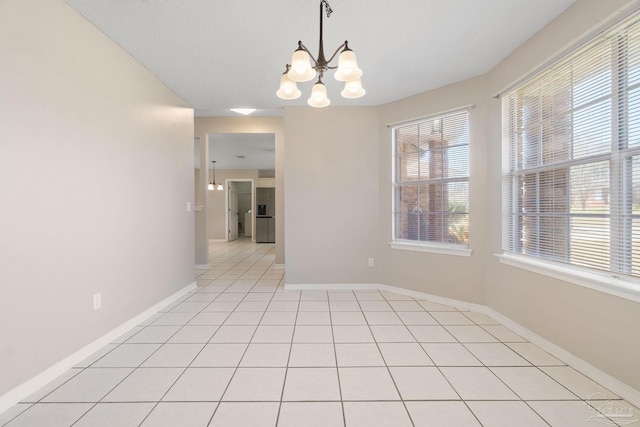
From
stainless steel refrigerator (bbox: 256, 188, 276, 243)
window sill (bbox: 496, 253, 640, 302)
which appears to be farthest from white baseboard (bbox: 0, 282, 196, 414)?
stainless steel refrigerator (bbox: 256, 188, 276, 243)

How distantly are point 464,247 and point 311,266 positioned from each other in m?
1.98

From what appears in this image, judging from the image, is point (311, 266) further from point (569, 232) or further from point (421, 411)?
point (569, 232)

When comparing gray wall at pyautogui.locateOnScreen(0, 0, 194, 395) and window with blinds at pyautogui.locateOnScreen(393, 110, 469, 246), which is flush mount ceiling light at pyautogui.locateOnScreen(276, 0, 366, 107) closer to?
gray wall at pyautogui.locateOnScreen(0, 0, 194, 395)

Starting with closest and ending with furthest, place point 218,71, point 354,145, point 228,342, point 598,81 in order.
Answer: point 598,81, point 228,342, point 218,71, point 354,145

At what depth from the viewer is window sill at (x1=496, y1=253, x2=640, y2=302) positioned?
1.58m

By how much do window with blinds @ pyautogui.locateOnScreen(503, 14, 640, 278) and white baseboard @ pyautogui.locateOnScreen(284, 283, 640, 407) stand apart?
Result: 67 cm

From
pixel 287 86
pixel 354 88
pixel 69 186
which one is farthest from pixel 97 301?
pixel 354 88

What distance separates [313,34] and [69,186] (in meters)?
2.22

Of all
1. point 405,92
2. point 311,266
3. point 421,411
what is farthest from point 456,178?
point 421,411

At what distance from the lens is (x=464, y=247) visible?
3076mm

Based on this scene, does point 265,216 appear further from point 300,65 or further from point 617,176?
point 617,176

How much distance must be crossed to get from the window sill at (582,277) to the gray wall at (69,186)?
11.8 ft

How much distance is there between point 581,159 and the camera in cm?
193

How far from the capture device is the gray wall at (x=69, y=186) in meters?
1.58
